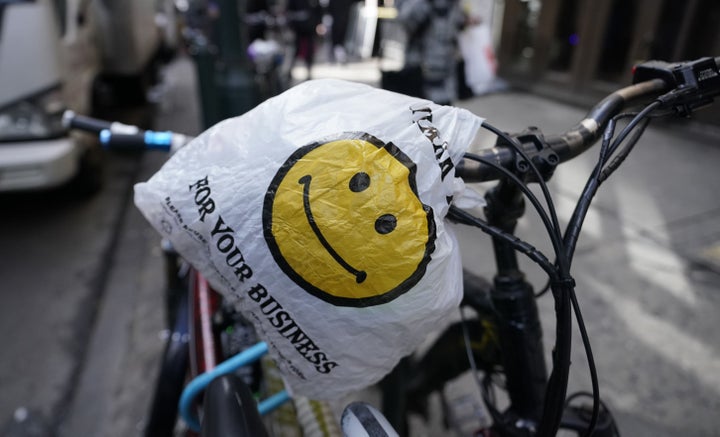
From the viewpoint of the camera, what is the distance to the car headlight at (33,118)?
12.4 feet

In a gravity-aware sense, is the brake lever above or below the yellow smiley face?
above

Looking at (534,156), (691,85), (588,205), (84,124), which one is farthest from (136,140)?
(691,85)

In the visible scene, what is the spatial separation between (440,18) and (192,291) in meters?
3.91

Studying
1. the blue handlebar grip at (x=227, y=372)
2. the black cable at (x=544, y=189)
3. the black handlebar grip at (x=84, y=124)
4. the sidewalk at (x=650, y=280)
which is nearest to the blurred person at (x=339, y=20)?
the sidewalk at (x=650, y=280)

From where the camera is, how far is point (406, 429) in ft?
6.36

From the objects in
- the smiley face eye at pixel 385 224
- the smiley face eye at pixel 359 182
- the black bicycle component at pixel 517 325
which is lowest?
the black bicycle component at pixel 517 325

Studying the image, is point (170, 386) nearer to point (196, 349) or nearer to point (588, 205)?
point (196, 349)

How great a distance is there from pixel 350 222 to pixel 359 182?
0.23 ft

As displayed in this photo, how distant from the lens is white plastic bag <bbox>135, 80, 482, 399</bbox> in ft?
2.90

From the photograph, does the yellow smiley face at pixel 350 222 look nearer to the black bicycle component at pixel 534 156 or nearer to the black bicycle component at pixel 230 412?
the black bicycle component at pixel 534 156

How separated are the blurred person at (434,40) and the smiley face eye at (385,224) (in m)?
4.29

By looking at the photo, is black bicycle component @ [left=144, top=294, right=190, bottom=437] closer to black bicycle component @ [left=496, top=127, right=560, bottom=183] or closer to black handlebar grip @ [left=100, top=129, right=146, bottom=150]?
black handlebar grip @ [left=100, top=129, right=146, bottom=150]

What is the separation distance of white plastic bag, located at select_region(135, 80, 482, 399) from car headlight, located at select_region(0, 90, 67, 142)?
11.5ft

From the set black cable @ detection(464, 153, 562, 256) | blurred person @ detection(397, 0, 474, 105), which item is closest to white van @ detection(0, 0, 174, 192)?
blurred person @ detection(397, 0, 474, 105)
